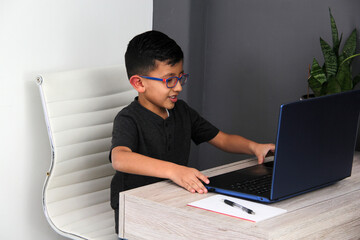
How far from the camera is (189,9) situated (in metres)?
2.74

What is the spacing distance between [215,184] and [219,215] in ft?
0.75

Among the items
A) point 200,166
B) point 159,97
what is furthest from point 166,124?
point 200,166

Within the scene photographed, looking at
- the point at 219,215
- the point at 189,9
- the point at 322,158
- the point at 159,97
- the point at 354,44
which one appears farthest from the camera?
the point at 189,9

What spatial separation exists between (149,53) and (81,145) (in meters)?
0.48

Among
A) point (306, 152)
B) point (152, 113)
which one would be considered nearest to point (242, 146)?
point (152, 113)

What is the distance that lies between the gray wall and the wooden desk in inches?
36.5

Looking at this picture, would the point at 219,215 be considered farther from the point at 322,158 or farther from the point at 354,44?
the point at 354,44

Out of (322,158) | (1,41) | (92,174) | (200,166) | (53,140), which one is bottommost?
(200,166)

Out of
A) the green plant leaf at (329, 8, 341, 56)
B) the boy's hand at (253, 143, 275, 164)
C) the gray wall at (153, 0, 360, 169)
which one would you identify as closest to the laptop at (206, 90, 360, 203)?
the boy's hand at (253, 143, 275, 164)

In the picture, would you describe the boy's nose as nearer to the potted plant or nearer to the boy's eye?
the boy's eye

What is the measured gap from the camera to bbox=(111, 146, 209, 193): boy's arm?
5.26ft

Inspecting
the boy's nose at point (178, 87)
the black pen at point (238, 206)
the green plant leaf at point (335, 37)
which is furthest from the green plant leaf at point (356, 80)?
the black pen at point (238, 206)

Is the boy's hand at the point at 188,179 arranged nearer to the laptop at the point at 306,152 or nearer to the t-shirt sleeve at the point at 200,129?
the laptop at the point at 306,152

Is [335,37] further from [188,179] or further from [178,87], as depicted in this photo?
[188,179]
